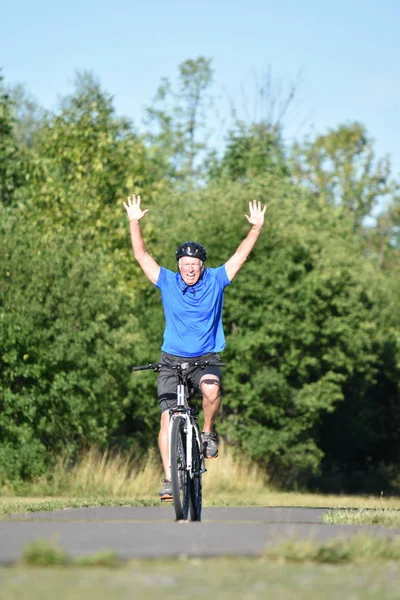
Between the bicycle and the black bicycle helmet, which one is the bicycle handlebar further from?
the black bicycle helmet

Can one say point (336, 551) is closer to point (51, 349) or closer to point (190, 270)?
point (190, 270)

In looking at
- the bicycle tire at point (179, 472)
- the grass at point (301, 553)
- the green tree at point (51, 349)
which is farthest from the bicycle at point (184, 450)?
the green tree at point (51, 349)

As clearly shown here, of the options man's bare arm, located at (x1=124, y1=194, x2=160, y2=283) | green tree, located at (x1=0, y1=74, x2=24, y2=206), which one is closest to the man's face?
man's bare arm, located at (x1=124, y1=194, x2=160, y2=283)

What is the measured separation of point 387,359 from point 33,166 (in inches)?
659

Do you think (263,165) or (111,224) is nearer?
(111,224)

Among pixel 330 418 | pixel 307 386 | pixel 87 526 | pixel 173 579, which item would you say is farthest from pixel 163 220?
pixel 173 579

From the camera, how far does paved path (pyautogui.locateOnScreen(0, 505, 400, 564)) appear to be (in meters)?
6.55

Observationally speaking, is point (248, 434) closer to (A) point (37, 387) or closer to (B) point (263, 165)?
(A) point (37, 387)

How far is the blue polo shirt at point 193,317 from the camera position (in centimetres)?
1018

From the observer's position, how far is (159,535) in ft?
24.4

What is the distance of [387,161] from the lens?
212 ft

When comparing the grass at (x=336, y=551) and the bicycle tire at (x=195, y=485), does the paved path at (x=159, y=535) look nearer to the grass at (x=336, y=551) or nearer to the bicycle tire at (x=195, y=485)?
the grass at (x=336, y=551)

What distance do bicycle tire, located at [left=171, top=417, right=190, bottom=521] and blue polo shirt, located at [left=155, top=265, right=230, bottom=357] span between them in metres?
0.67

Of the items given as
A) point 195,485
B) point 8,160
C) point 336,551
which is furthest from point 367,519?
point 8,160
